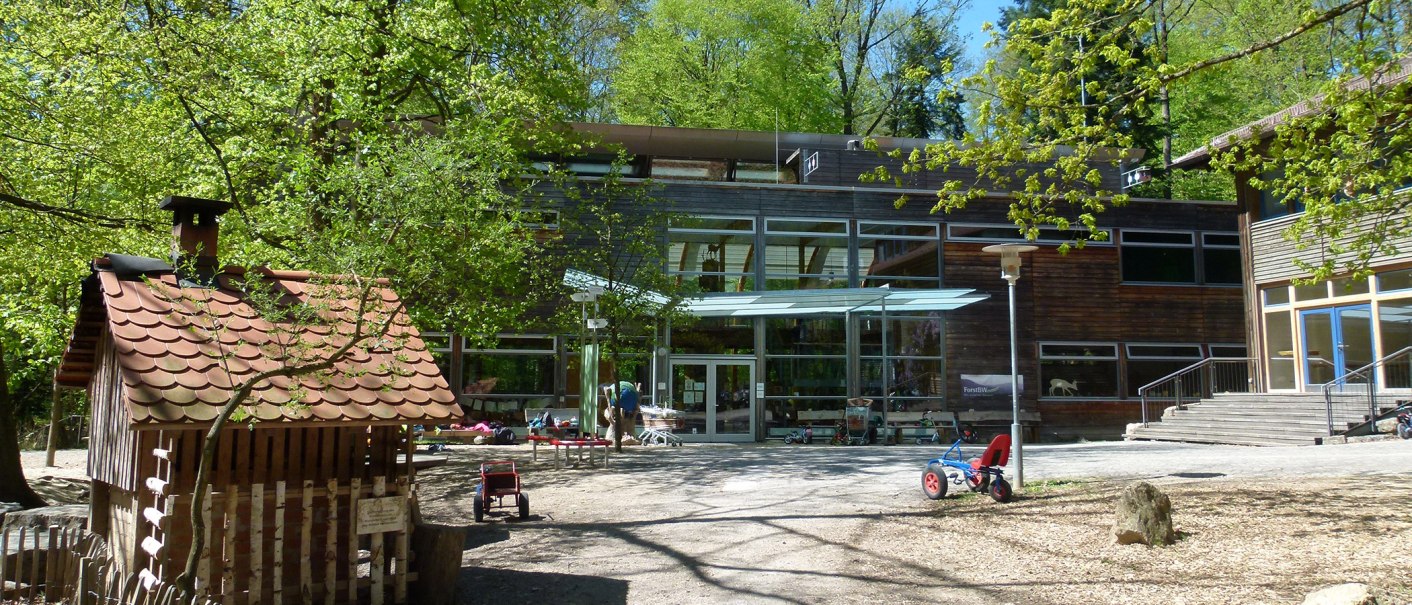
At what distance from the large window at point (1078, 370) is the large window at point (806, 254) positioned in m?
5.74

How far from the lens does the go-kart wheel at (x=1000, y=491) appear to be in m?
10.2

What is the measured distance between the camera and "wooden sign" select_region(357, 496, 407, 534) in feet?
21.7

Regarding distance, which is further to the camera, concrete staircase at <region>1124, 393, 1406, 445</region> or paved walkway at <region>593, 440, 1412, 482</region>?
concrete staircase at <region>1124, 393, 1406, 445</region>

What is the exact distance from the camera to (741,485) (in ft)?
41.0

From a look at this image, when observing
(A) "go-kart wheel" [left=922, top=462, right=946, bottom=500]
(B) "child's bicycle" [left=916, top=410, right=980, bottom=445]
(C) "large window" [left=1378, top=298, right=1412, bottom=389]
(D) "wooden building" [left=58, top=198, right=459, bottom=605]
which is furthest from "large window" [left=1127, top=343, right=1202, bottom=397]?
(D) "wooden building" [left=58, top=198, right=459, bottom=605]

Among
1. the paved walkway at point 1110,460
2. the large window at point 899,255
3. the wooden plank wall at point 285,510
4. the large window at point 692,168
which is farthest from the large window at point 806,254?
the wooden plank wall at point 285,510

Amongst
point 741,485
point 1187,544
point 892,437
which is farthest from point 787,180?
point 1187,544

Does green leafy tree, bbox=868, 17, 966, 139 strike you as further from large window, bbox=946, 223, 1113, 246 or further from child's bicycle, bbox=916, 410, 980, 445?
child's bicycle, bbox=916, 410, 980, 445

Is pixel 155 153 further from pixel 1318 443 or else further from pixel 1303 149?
pixel 1318 443

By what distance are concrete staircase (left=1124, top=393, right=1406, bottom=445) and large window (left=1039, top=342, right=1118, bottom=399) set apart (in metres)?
2.95

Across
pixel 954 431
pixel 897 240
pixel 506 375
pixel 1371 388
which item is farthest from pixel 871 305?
pixel 1371 388

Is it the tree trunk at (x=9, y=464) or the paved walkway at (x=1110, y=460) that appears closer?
the tree trunk at (x=9, y=464)

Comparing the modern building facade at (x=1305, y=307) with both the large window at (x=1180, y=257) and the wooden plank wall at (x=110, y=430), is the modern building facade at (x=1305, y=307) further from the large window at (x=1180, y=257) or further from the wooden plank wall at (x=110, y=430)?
the wooden plank wall at (x=110, y=430)

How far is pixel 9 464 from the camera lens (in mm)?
11305
